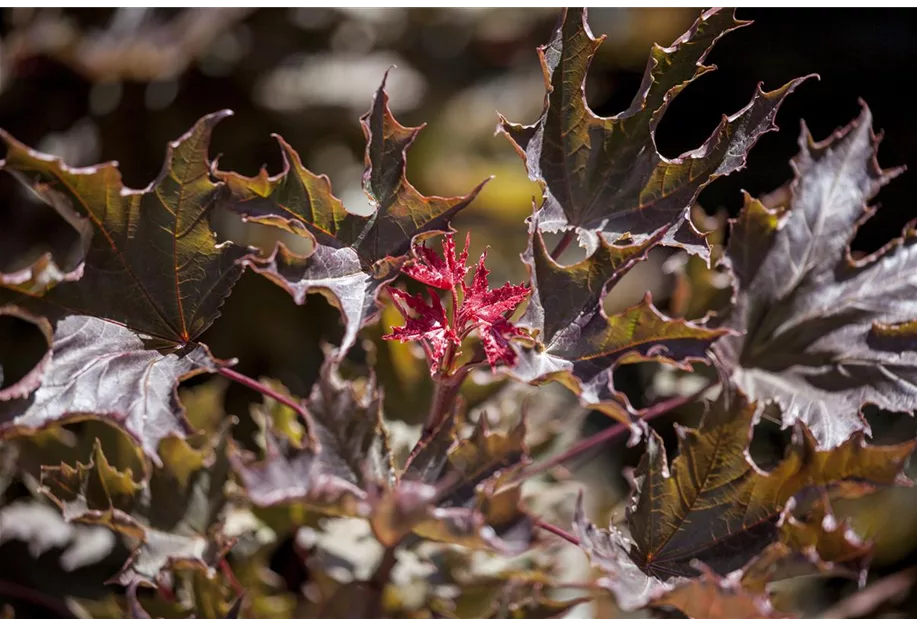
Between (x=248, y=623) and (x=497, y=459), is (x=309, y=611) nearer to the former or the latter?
(x=248, y=623)

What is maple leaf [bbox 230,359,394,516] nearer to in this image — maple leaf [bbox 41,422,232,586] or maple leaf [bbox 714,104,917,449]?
maple leaf [bbox 41,422,232,586]

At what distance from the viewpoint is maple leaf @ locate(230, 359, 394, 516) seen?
591mm

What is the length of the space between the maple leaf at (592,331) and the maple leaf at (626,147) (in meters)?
0.04

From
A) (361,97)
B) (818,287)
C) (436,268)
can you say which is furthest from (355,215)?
(361,97)

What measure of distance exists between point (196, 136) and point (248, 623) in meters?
0.42

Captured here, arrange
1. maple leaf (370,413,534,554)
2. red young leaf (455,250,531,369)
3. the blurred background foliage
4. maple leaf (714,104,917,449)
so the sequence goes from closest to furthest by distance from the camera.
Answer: maple leaf (370,413,534,554) → red young leaf (455,250,531,369) → maple leaf (714,104,917,449) → the blurred background foliage

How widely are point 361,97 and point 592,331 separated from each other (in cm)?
165

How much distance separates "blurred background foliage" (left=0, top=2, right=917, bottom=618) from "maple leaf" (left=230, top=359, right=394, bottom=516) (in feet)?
3.13

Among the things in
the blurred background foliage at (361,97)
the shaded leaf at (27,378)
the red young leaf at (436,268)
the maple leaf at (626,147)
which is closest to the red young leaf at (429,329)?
the red young leaf at (436,268)

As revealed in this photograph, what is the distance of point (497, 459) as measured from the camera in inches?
26.9

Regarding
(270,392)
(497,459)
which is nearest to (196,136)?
(270,392)

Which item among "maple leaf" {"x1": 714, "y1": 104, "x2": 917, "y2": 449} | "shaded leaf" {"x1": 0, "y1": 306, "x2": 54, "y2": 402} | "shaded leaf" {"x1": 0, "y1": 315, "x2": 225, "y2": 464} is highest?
"shaded leaf" {"x1": 0, "y1": 306, "x2": 54, "y2": 402}

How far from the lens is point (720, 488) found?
0.70 m

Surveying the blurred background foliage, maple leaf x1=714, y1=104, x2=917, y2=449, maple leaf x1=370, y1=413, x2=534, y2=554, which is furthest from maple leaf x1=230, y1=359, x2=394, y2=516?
the blurred background foliage
